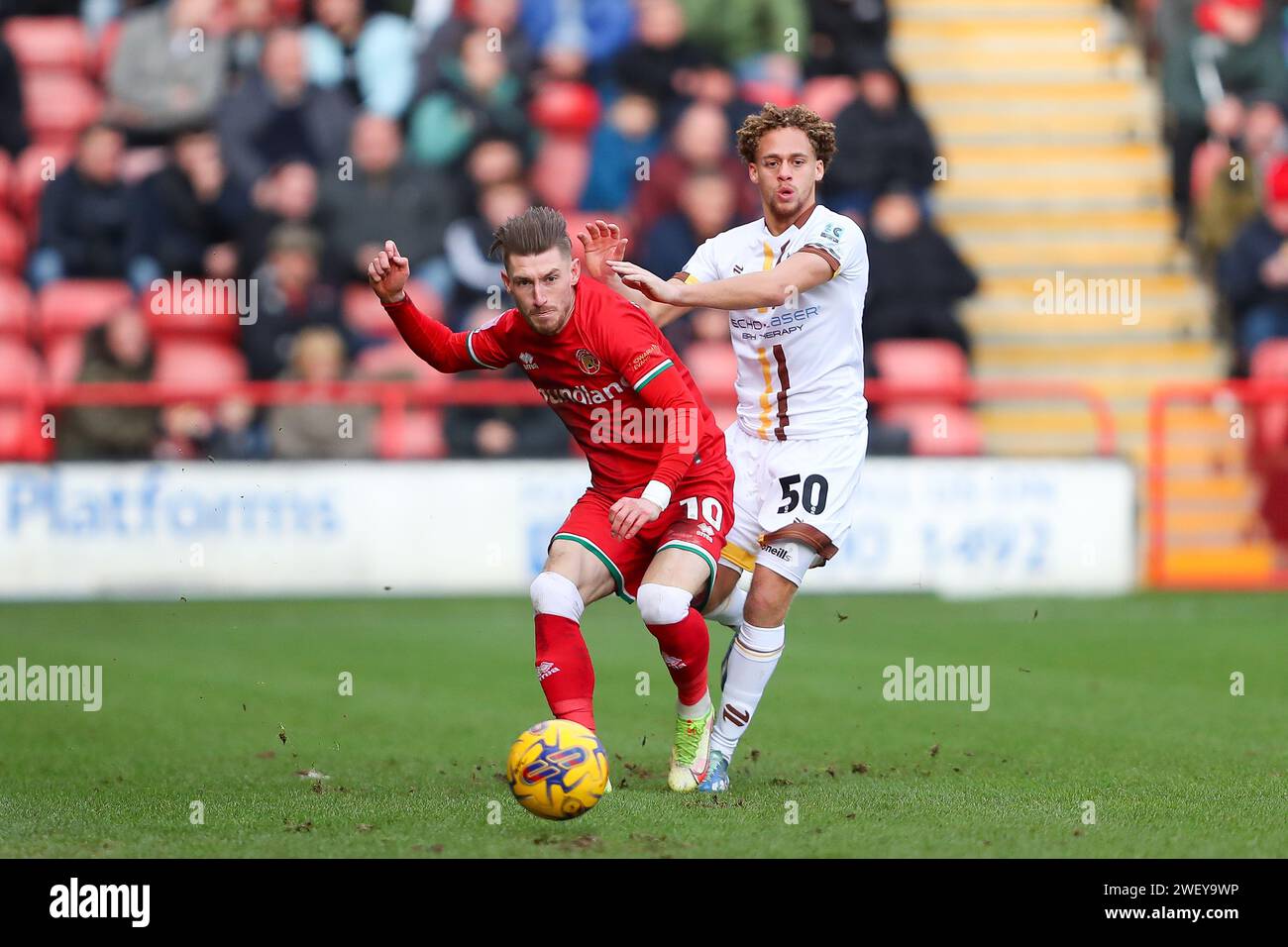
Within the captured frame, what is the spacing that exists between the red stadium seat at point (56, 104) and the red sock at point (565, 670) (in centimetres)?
1240

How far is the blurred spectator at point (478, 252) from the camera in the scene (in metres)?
15.3

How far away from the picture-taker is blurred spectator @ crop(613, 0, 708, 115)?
16703 millimetres

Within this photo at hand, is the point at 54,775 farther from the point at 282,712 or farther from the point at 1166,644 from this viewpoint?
the point at 1166,644

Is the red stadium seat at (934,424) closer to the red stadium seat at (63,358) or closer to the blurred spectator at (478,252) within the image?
the blurred spectator at (478,252)

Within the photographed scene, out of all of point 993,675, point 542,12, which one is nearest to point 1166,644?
point 993,675

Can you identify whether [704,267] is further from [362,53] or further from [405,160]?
[362,53]

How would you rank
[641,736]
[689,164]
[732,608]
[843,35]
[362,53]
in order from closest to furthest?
[732,608] < [641,736] < [689,164] < [362,53] < [843,35]

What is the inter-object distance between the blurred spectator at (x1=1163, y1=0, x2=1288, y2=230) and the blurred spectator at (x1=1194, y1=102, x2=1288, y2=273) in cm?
27

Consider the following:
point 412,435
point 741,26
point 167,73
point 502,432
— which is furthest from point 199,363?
point 741,26

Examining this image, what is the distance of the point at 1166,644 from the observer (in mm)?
11508

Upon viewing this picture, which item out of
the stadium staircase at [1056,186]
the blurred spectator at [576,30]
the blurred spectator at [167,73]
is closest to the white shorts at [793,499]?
the stadium staircase at [1056,186]

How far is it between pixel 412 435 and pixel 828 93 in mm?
4920

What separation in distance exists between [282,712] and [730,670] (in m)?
2.76

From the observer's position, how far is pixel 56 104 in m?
17.7
